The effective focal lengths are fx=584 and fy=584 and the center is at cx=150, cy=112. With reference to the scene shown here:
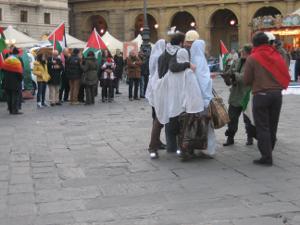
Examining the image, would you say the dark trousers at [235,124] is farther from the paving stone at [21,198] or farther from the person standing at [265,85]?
the paving stone at [21,198]

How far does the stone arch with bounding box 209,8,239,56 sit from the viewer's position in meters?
48.8

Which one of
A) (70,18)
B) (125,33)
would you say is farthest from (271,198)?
(70,18)

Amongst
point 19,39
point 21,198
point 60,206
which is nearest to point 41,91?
point 21,198

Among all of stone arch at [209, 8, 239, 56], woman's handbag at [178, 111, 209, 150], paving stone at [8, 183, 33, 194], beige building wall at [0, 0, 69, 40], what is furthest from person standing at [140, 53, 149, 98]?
stone arch at [209, 8, 239, 56]

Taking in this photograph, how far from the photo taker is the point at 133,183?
267 inches

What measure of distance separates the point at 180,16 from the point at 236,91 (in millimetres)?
43130

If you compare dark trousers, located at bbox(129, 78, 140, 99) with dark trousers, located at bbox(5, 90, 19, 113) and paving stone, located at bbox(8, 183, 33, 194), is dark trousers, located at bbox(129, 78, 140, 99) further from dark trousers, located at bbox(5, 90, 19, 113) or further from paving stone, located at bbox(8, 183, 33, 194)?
paving stone, located at bbox(8, 183, 33, 194)

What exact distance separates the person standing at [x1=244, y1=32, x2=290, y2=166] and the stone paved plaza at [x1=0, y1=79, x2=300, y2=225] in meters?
0.38

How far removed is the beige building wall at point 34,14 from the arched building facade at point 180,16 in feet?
10.0

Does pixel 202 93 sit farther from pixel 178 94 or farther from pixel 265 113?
pixel 265 113

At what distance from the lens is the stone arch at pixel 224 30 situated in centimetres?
4881

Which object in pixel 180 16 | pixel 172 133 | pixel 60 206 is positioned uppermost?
pixel 180 16

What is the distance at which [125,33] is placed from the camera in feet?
166

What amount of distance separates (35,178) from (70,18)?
163ft
